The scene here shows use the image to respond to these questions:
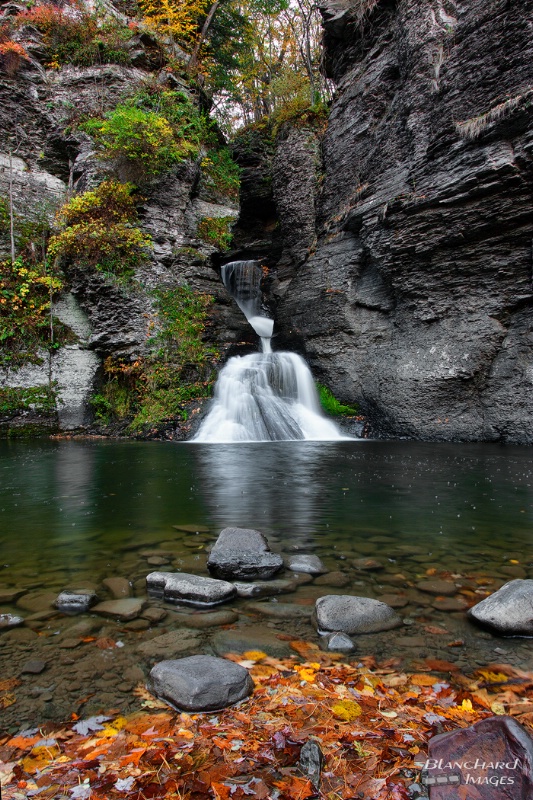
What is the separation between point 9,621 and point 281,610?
143 cm

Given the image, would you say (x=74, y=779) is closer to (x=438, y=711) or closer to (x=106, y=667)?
(x=106, y=667)

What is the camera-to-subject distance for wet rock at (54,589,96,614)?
2486 mm

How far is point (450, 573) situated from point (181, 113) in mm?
18626

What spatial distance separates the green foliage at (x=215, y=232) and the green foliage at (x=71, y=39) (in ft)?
22.6

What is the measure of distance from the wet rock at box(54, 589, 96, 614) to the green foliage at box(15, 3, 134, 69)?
68.1 ft

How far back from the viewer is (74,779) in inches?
→ 51.6

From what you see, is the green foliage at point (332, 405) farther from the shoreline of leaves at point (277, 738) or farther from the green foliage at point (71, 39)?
the green foliage at point (71, 39)

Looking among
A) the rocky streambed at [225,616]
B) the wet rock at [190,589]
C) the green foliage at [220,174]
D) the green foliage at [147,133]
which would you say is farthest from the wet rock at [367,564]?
the green foliage at [220,174]

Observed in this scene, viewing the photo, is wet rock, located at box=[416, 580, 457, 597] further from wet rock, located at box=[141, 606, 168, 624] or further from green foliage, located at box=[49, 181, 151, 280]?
green foliage, located at box=[49, 181, 151, 280]

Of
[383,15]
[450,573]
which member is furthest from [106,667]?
[383,15]

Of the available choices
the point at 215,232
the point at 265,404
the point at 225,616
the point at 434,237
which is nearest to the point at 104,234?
the point at 215,232

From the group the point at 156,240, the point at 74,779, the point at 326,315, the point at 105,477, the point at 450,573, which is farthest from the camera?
the point at 156,240

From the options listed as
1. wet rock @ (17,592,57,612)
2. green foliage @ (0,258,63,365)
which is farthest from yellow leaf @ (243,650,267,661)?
green foliage @ (0,258,63,365)

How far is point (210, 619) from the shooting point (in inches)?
93.0
